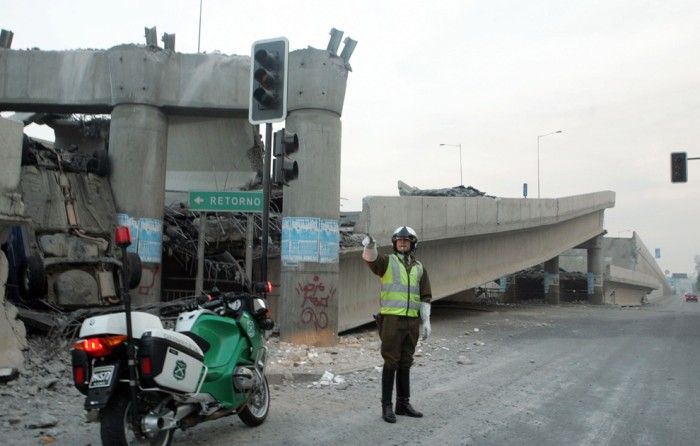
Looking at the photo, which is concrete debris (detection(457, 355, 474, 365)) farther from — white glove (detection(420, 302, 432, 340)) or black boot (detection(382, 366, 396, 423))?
black boot (detection(382, 366, 396, 423))

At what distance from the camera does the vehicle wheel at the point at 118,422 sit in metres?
4.36

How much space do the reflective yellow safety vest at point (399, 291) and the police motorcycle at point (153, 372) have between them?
170 cm

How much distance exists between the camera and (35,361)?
25.5ft

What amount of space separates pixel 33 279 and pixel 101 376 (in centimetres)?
578

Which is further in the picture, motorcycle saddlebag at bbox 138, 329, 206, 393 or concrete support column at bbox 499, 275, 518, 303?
concrete support column at bbox 499, 275, 518, 303

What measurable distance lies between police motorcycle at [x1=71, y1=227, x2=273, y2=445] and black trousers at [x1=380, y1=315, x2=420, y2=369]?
1.53 meters

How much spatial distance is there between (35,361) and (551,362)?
8.10 m

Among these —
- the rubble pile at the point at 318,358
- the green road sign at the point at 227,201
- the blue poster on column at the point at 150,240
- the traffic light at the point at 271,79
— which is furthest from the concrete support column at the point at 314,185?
the traffic light at the point at 271,79

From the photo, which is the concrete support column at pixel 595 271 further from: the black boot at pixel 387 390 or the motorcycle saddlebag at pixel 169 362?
the motorcycle saddlebag at pixel 169 362

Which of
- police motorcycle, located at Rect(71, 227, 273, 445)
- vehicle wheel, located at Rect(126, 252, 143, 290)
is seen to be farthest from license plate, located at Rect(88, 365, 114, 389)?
vehicle wheel, located at Rect(126, 252, 143, 290)

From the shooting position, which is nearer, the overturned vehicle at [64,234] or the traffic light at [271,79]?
the traffic light at [271,79]

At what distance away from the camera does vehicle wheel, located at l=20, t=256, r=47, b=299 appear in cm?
934

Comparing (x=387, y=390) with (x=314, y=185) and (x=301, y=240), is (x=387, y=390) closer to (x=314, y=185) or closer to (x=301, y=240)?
(x=301, y=240)

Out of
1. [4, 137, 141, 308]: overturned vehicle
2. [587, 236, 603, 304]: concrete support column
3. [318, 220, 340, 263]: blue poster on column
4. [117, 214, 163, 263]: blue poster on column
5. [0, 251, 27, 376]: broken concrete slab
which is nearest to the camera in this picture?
[0, 251, 27, 376]: broken concrete slab
